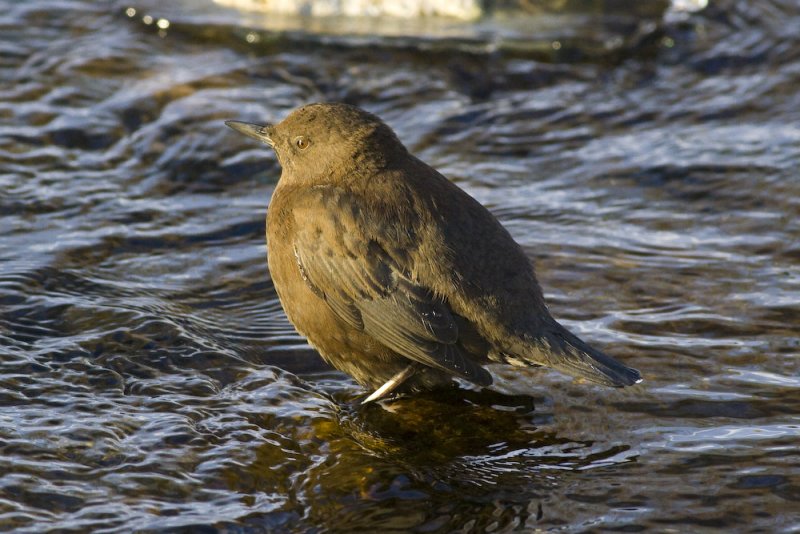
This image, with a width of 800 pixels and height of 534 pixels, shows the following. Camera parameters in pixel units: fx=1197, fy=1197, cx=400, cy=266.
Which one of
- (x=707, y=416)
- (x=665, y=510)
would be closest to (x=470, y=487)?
(x=665, y=510)

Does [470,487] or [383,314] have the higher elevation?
[383,314]

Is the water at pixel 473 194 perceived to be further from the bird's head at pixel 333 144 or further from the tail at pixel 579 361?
the bird's head at pixel 333 144

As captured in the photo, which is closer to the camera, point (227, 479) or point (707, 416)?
point (227, 479)

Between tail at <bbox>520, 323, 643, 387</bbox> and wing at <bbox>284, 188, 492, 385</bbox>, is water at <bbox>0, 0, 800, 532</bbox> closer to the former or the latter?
tail at <bbox>520, 323, 643, 387</bbox>

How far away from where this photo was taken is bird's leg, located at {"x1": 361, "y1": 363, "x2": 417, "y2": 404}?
4.98 metres

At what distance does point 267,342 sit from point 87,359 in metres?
0.87

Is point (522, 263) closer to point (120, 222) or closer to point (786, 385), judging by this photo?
point (786, 385)

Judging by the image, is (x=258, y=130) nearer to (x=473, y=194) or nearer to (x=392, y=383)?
(x=392, y=383)

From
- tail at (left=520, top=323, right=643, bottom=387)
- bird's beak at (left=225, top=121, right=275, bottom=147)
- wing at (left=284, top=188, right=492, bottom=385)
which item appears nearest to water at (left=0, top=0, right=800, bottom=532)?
tail at (left=520, top=323, right=643, bottom=387)

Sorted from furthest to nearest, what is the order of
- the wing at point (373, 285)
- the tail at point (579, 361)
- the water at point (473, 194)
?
the wing at point (373, 285), the tail at point (579, 361), the water at point (473, 194)

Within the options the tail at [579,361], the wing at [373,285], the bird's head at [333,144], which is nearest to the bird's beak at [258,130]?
the bird's head at [333,144]

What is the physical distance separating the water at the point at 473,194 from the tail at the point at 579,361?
0.20m

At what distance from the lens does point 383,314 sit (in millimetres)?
4871

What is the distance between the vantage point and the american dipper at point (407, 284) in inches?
189
